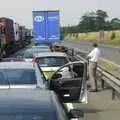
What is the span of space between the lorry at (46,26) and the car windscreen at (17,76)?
3830 cm

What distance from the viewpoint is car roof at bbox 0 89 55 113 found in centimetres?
582

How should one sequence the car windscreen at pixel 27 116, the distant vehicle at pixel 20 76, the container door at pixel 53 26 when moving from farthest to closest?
the container door at pixel 53 26 < the distant vehicle at pixel 20 76 < the car windscreen at pixel 27 116

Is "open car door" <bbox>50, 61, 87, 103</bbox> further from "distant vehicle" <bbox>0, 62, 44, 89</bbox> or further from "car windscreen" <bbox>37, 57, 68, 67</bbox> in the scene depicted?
"car windscreen" <bbox>37, 57, 68, 67</bbox>

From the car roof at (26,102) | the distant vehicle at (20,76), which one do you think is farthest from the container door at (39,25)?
the car roof at (26,102)

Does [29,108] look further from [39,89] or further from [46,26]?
[46,26]

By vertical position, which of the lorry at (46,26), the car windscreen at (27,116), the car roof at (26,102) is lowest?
the lorry at (46,26)

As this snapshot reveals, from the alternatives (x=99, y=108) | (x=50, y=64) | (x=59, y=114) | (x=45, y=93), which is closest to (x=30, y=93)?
(x=45, y=93)

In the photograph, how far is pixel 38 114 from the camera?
5762 mm

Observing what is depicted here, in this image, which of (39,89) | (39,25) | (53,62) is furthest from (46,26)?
(39,89)

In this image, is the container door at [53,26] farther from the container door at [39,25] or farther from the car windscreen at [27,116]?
the car windscreen at [27,116]

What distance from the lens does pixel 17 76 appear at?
10.7m

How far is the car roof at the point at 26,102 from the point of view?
19.1ft

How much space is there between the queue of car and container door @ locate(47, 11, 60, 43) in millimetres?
29769

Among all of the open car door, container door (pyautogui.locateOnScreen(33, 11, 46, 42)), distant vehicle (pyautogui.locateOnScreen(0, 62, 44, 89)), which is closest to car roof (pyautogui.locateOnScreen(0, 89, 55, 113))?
distant vehicle (pyautogui.locateOnScreen(0, 62, 44, 89))
